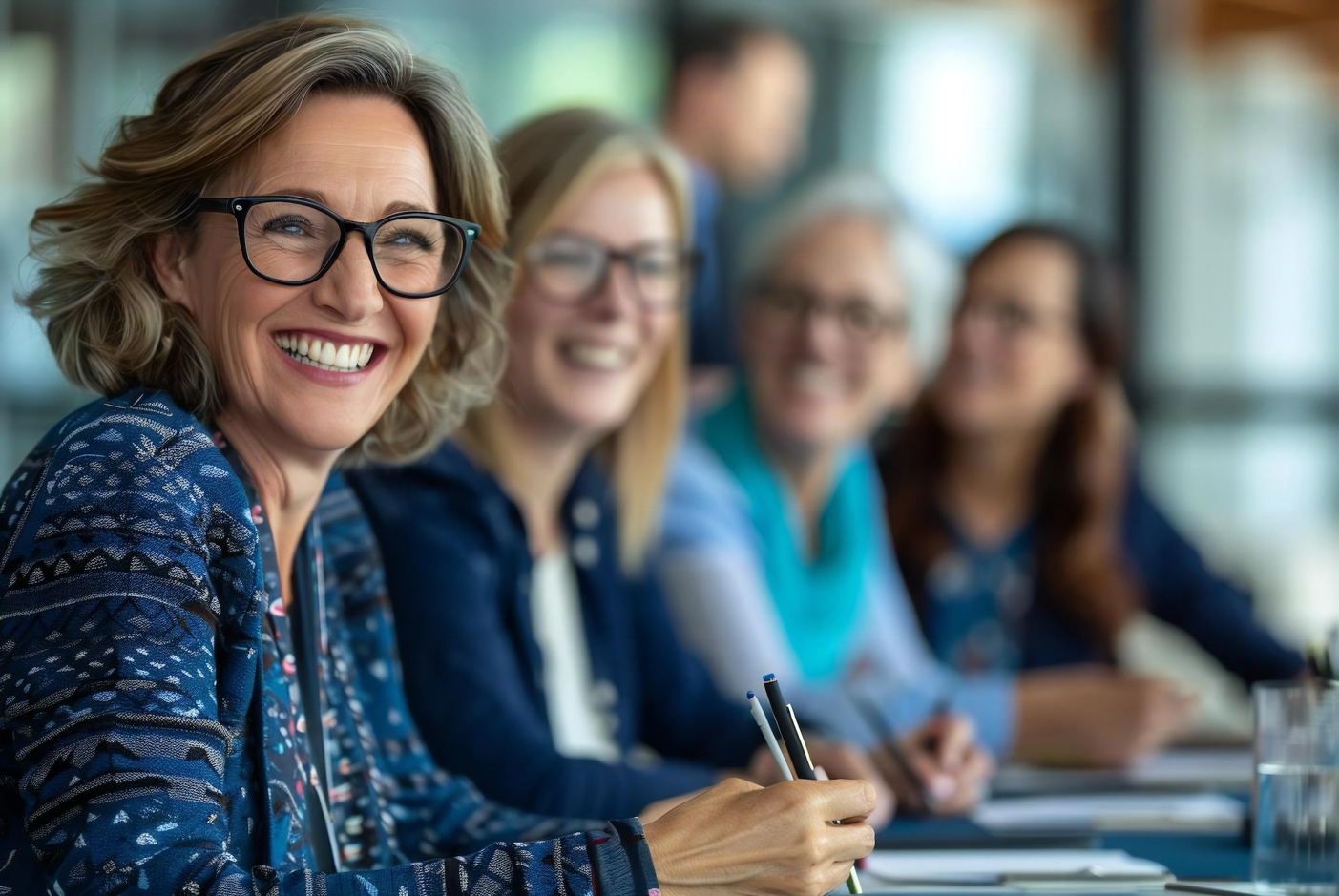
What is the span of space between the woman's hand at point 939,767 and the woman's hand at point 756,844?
0.71m

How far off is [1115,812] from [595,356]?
84 centimetres

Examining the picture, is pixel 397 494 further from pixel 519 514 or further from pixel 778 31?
pixel 778 31

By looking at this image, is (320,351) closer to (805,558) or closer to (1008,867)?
(1008,867)

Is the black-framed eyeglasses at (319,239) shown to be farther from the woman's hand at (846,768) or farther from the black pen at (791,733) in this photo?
the woman's hand at (846,768)

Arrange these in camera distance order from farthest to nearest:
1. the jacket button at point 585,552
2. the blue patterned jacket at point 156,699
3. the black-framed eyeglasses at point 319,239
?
the jacket button at point 585,552, the black-framed eyeglasses at point 319,239, the blue patterned jacket at point 156,699

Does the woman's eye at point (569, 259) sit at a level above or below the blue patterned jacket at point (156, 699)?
above

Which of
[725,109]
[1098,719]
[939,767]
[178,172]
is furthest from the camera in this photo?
[725,109]

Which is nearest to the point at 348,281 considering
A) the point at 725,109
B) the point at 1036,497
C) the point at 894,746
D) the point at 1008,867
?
the point at 1008,867

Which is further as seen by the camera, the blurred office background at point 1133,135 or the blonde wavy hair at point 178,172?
the blurred office background at point 1133,135

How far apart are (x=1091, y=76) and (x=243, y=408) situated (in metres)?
4.53

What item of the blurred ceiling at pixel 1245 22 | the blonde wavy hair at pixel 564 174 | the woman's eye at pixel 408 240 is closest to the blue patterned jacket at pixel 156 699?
the woman's eye at pixel 408 240

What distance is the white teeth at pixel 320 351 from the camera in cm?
118

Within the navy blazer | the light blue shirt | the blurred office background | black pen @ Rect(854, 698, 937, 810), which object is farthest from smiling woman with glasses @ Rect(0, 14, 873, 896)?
the blurred office background

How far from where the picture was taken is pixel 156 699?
937 millimetres
